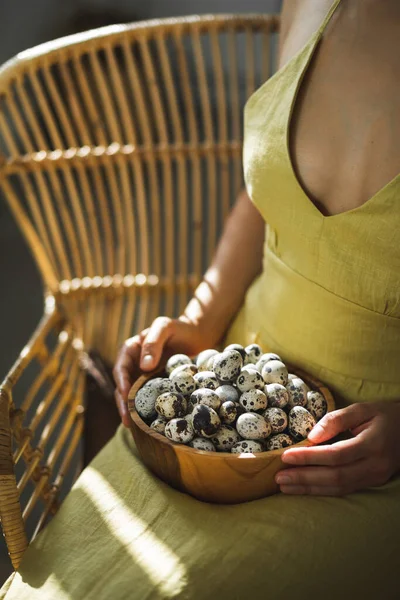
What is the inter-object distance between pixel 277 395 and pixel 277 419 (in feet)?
0.10

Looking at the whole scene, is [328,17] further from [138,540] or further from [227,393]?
[138,540]

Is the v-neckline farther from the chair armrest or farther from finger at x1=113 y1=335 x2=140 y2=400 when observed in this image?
the chair armrest

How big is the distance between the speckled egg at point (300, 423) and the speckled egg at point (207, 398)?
2.9 inches

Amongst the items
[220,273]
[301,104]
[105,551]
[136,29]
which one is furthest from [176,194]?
[105,551]

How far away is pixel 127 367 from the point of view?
80cm

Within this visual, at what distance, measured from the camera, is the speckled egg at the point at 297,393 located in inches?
27.3

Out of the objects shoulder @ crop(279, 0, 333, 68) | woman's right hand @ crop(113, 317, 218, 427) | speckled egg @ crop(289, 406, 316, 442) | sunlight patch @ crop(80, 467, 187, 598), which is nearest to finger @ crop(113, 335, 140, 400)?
woman's right hand @ crop(113, 317, 218, 427)

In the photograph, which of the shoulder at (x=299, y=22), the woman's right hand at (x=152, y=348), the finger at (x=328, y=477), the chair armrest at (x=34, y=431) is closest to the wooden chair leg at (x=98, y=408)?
the chair armrest at (x=34, y=431)

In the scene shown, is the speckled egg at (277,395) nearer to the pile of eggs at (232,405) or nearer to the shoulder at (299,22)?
the pile of eggs at (232,405)

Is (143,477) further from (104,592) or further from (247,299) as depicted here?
(247,299)

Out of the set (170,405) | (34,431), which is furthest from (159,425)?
(34,431)

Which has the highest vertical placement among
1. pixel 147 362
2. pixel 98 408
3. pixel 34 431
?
pixel 147 362

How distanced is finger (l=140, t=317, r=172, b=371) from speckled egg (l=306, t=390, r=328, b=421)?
0.62 feet

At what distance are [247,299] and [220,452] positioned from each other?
30cm
